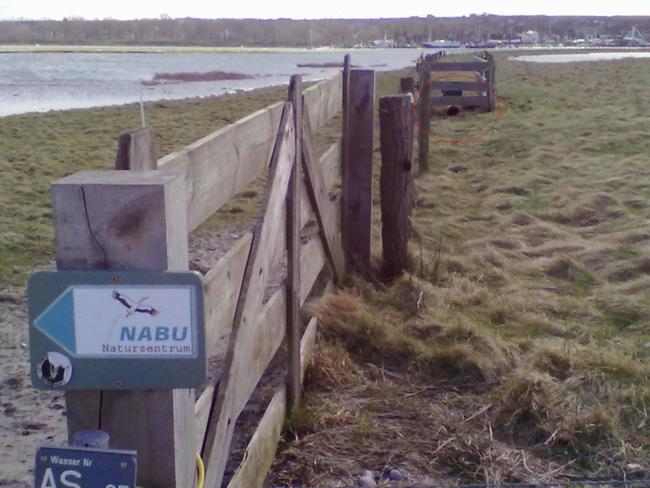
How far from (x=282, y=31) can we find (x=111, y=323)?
149522 mm

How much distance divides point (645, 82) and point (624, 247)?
27037mm

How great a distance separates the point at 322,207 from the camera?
521 cm

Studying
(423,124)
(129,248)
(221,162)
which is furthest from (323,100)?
(423,124)

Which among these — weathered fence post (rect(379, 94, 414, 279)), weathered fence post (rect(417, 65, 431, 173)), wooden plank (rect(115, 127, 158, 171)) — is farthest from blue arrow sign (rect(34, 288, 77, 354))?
weathered fence post (rect(417, 65, 431, 173))

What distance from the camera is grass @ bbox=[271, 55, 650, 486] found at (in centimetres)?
393

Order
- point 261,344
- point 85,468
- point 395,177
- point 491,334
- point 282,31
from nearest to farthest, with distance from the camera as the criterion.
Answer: point 85,468 < point 261,344 < point 491,334 < point 395,177 < point 282,31

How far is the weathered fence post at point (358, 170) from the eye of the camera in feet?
20.3

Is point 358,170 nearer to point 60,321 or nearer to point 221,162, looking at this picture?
point 221,162

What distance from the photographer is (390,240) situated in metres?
6.47

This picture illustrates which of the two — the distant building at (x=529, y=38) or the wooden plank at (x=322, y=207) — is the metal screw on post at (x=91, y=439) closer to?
the wooden plank at (x=322, y=207)

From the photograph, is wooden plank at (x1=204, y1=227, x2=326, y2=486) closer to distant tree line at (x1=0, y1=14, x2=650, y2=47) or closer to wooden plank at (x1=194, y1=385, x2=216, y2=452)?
wooden plank at (x1=194, y1=385, x2=216, y2=452)

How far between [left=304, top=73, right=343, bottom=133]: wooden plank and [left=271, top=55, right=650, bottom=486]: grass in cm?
106

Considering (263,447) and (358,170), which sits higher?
(358,170)

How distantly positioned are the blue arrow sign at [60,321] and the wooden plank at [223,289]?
2.19 ft
